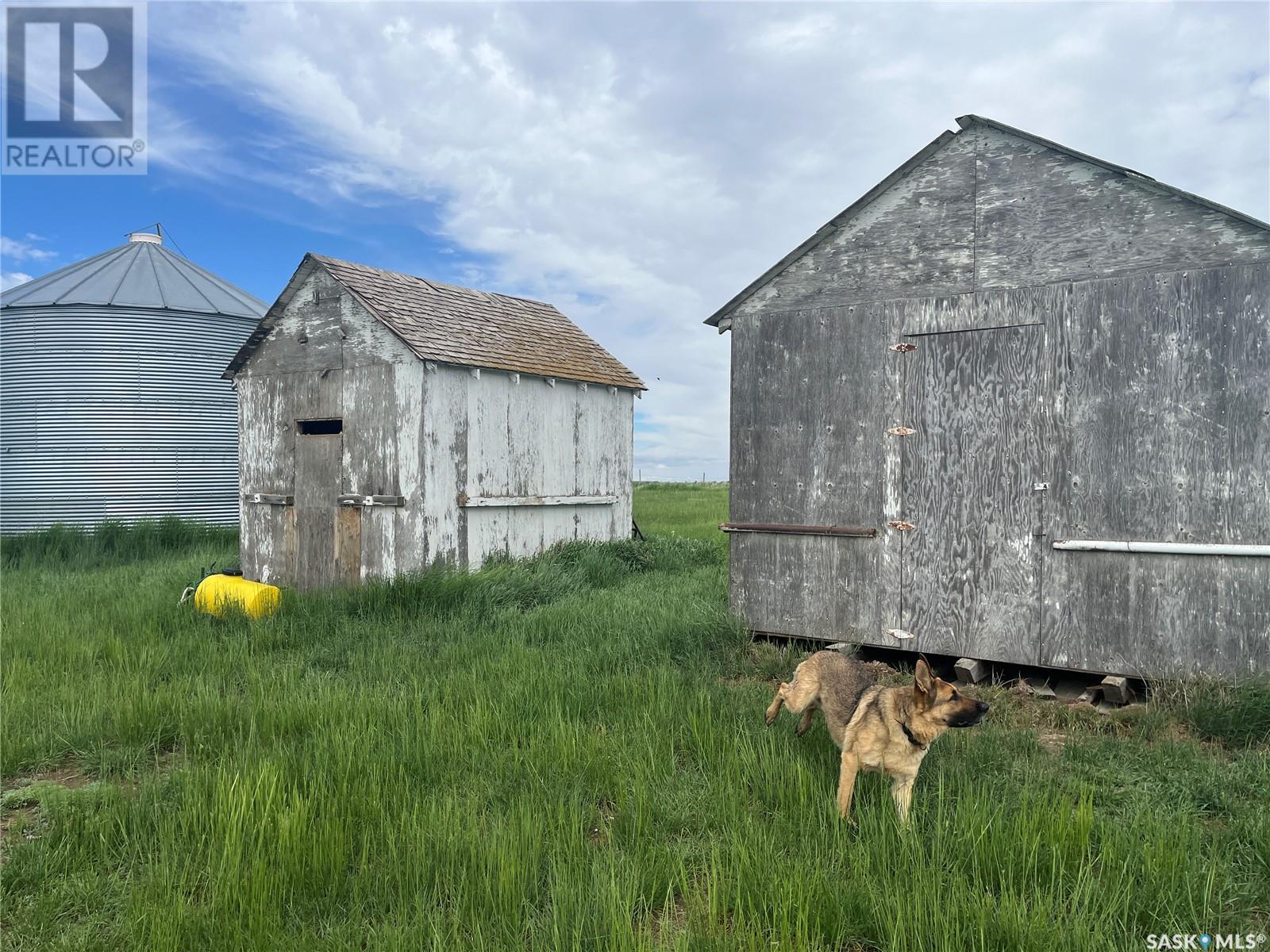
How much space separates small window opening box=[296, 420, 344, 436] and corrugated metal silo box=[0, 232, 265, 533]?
19.7ft

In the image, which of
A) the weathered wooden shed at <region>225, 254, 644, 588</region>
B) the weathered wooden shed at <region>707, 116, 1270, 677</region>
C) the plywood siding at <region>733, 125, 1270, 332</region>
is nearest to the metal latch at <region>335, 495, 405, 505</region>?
the weathered wooden shed at <region>225, 254, 644, 588</region>

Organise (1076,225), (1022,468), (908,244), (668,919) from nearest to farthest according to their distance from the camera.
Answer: (668,919) < (1076,225) < (1022,468) < (908,244)

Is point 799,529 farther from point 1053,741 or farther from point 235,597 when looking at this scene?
point 235,597

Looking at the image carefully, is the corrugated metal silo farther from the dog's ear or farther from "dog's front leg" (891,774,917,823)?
the dog's ear

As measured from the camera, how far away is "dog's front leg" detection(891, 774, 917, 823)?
4.09 meters

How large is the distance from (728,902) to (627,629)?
4.88 meters

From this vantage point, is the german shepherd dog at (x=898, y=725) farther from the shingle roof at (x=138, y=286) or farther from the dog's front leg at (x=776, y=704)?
the shingle roof at (x=138, y=286)

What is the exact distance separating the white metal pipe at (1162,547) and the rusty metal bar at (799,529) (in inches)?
66.8

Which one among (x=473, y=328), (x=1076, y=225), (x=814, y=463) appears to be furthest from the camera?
(x=473, y=328)

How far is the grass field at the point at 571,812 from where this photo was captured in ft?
10.6

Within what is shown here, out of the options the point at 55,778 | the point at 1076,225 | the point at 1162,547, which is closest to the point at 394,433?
the point at 55,778

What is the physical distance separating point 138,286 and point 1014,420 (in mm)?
17661

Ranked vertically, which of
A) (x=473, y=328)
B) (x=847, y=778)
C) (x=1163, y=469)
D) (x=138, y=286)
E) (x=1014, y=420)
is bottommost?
(x=847, y=778)

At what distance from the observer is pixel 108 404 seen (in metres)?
16.0
